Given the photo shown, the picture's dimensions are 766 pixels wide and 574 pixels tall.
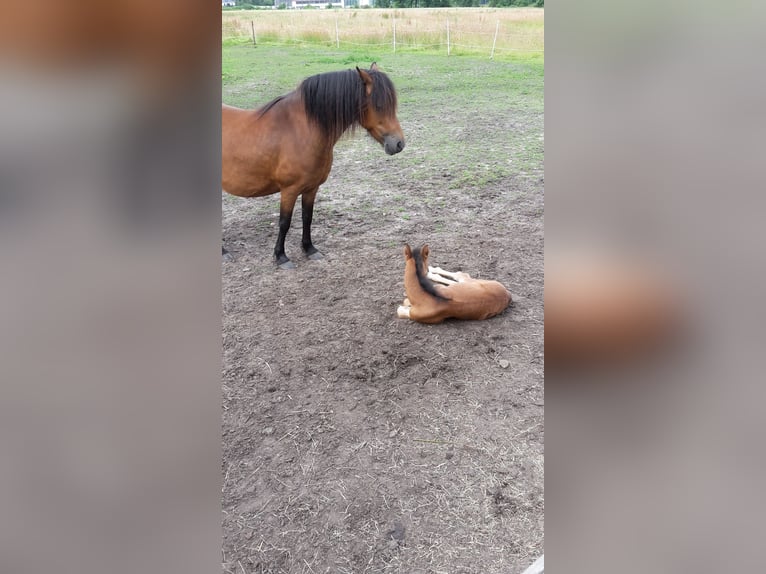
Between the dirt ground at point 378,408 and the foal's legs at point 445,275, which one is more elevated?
the foal's legs at point 445,275

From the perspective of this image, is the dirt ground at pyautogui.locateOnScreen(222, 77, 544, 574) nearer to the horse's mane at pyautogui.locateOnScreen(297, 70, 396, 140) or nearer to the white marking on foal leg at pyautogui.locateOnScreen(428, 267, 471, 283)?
the white marking on foal leg at pyautogui.locateOnScreen(428, 267, 471, 283)

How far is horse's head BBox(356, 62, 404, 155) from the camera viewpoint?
14.8 feet

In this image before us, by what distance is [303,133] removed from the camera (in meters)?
4.78

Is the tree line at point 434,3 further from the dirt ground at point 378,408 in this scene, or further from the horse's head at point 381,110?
the dirt ground at point 378,408

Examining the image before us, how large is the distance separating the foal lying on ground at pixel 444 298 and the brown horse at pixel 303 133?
1.25m

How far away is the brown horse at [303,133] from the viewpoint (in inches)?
180

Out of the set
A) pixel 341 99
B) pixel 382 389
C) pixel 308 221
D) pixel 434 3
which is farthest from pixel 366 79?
pixel 434 3

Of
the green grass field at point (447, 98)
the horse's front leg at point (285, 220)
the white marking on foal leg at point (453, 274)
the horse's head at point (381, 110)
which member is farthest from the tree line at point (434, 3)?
the white marking on foal leg at point (453, 274)

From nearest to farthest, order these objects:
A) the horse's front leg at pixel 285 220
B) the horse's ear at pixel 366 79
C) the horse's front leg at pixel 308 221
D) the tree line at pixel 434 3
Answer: the horse's ear at pixel 366 79 → the horse's front leg at pixel 285 220 → the horse's front leg at pixel 308 221 → the tree line at pixel 434 3

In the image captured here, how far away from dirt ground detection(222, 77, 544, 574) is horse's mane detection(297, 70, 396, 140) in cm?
112

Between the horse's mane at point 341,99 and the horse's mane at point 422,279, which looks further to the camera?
the horse's mane at point 341,99
